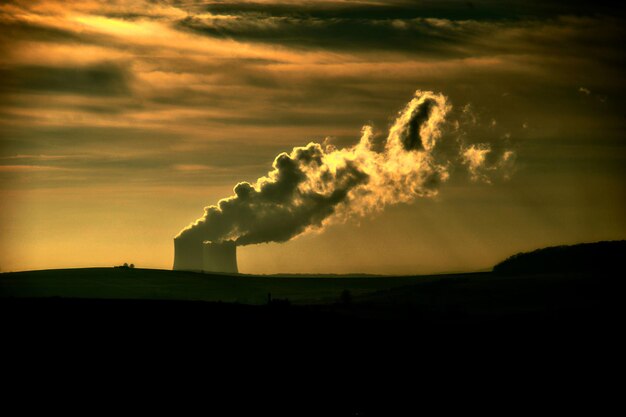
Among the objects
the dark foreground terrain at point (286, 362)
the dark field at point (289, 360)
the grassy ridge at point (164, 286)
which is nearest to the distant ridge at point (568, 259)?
the grassy ridge at point (164, 286)

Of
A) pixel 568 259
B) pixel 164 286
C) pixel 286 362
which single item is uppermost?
pixel 568 259

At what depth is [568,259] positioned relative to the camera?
161 metres

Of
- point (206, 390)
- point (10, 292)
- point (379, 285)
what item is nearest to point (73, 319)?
point (206, 390)

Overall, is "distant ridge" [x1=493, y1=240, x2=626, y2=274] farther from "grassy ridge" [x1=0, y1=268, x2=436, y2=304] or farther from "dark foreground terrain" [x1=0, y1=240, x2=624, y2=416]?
"dark foreground terrain" [x1=0, y1=240, x2=624, y2=416]

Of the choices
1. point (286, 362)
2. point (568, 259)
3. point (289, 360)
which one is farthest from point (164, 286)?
point (286, 362)

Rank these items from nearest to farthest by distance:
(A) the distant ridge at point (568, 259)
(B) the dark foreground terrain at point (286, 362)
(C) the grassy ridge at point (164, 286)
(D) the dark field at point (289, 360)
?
1. (B) the dark foreground terrain at point (286, 362)
2. (D) the dark field at point (289, 360)
3. (A) the distant ridge at point (568, 259)
4. (C) the grassy ridge at point (164, 286)

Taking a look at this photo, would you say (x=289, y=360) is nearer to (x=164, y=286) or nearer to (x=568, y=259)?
(x=568, y=259)

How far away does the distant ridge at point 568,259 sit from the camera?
14962 centimetres

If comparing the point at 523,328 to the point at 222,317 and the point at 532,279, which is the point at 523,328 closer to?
the point at 222,317

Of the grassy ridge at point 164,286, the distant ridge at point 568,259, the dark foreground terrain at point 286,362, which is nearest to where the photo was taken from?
the dark foreground terrain at point 286,362

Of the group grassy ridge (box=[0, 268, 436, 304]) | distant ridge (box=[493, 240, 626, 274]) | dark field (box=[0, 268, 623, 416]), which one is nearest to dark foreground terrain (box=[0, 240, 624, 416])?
dark field (box=[0, 268, 623, 416])

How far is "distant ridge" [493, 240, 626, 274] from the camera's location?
14962 centimetres

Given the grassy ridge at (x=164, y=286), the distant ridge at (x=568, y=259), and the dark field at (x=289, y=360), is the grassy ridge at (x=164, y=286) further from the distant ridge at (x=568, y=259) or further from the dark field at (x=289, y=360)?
the dark field at (x=289, y=360)

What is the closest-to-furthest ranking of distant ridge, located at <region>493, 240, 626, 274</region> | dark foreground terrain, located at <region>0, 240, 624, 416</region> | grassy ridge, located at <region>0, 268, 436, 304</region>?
dark foreground terrain, located at <region>0, 240, 624, 416</region>, distant ridge, located at <region>493, 240, 626, 274</region>, grassy ridge, located at <region>0, 268, 436, 304</region>
